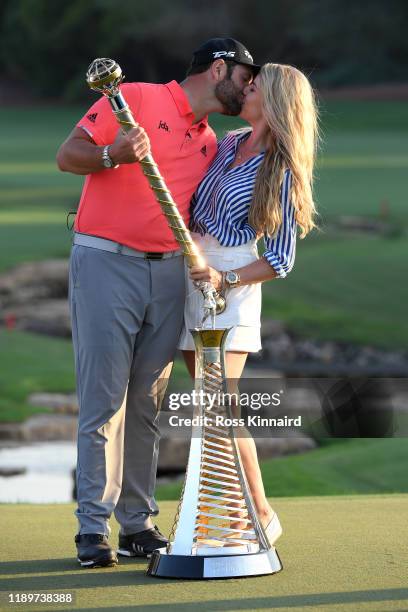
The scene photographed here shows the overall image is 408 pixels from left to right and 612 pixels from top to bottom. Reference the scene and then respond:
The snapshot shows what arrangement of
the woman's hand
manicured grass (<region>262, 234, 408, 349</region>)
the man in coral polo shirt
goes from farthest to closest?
manicured grass (<region>262, 234, 408, 349</region>) → the man in coral polo shirt → the woman's hand

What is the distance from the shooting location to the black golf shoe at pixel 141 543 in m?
5.12

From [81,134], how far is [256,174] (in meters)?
0.63

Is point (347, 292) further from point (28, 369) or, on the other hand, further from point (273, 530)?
point (273, 530)

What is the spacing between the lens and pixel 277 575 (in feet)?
15.1

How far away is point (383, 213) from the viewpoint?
2164 centimetres

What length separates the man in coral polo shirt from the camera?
4934 millimetres

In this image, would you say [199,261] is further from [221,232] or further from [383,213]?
[383,213]

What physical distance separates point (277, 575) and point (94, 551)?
2.20 feet

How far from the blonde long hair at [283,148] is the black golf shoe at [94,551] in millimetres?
1231

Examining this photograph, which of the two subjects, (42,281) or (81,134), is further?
(42,281)

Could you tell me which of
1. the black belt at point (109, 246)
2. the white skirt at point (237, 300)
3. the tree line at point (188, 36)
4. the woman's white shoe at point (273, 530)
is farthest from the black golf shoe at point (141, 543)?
the tree line at point (188, 36)

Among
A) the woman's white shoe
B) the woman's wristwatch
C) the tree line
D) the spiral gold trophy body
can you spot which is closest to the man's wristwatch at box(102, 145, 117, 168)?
the woman's wristwatch

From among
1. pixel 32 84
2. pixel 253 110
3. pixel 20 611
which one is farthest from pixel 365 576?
pixel 32 84

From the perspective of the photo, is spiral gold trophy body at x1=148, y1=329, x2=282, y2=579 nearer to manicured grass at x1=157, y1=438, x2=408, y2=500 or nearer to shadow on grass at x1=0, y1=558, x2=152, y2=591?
shadow on grass at x1=0, y1=558, x2=152, y2=591
